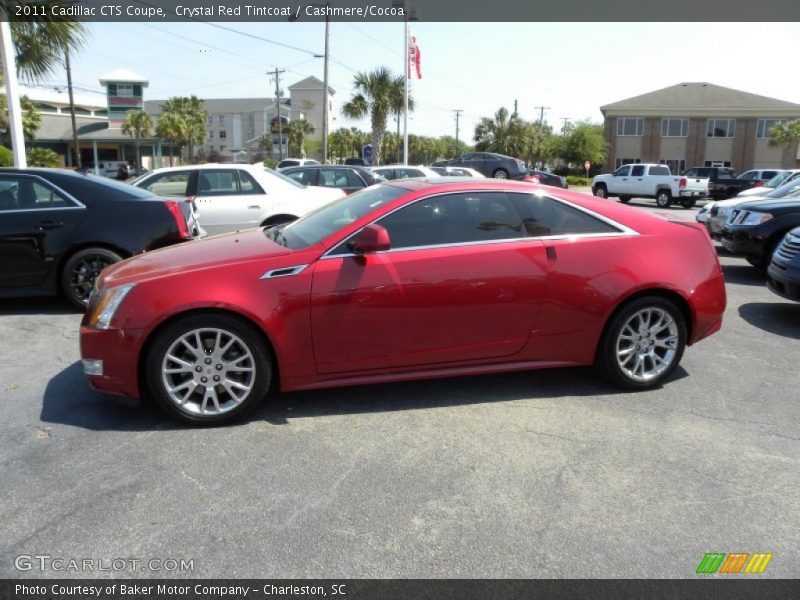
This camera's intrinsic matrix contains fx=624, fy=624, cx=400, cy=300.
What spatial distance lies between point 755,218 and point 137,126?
2309 inches

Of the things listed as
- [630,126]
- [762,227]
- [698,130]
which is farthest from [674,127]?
[762,227]

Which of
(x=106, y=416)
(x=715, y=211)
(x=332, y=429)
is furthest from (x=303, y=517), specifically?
(x=715, y=211)

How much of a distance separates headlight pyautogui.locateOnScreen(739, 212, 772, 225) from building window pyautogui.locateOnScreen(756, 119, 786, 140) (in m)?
54.8

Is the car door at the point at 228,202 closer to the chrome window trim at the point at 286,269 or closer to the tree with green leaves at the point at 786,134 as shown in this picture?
the chrome window trim at the point at 286,269

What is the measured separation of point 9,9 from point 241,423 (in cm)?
1236

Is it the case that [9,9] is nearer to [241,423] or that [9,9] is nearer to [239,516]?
[241,423]

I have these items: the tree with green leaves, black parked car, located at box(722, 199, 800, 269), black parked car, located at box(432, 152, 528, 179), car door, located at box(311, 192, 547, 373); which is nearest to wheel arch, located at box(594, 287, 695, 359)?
car door, located at box(311, 192, 547, 373)

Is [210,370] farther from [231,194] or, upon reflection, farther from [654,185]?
[654,185]

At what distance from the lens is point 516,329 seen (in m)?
4.39

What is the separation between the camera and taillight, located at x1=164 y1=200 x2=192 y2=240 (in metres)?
6.99

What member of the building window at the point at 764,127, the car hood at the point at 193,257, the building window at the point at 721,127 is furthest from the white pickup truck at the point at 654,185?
the building window at the point at 764,127

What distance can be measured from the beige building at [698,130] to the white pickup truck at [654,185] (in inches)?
1108

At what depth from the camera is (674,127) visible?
186 feet

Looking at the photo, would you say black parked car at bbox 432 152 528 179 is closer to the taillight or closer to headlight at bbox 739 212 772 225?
headlight at bbox 739 212 772 225
